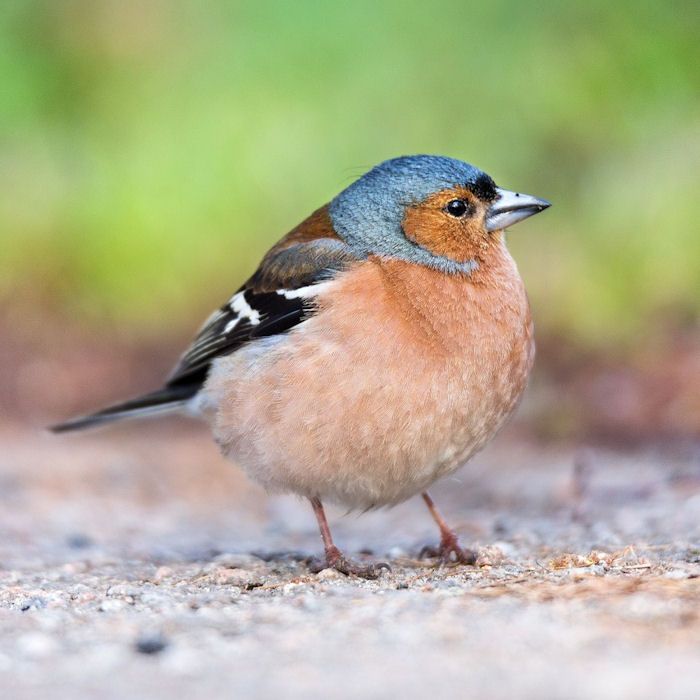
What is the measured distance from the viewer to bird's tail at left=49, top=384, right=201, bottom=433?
5848mm

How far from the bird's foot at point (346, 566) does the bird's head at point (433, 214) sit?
1.18 meters

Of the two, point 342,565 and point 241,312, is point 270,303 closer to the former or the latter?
point 241,312

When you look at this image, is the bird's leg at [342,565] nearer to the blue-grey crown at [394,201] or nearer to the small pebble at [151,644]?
the blue-grey crown at [394,201]

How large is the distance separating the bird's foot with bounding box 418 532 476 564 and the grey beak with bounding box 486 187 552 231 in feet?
4.16

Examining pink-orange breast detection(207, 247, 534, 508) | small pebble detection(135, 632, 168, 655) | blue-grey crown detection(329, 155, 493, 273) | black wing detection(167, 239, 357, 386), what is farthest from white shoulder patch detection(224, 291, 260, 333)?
small pebble detection(135, 632, 168, 655)

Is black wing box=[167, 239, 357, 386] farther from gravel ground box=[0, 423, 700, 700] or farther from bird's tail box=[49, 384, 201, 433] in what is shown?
gravel ground box=[0, 423, 700, 700]

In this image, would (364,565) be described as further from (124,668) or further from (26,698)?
(26,698)

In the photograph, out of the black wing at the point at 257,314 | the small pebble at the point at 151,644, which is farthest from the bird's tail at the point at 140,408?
the small pebble at the point at 151,644

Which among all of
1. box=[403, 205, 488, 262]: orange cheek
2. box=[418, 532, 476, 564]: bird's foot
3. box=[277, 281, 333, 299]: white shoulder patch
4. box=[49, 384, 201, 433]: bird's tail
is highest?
box=[403, 205, 488, 262]: orange cheek

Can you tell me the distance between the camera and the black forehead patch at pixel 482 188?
5.16 m

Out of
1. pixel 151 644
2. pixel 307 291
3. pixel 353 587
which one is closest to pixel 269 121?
pixel 307 291

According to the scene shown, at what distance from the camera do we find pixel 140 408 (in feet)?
19.4

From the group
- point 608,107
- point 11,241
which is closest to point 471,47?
point 608,107

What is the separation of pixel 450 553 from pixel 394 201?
1444mm
